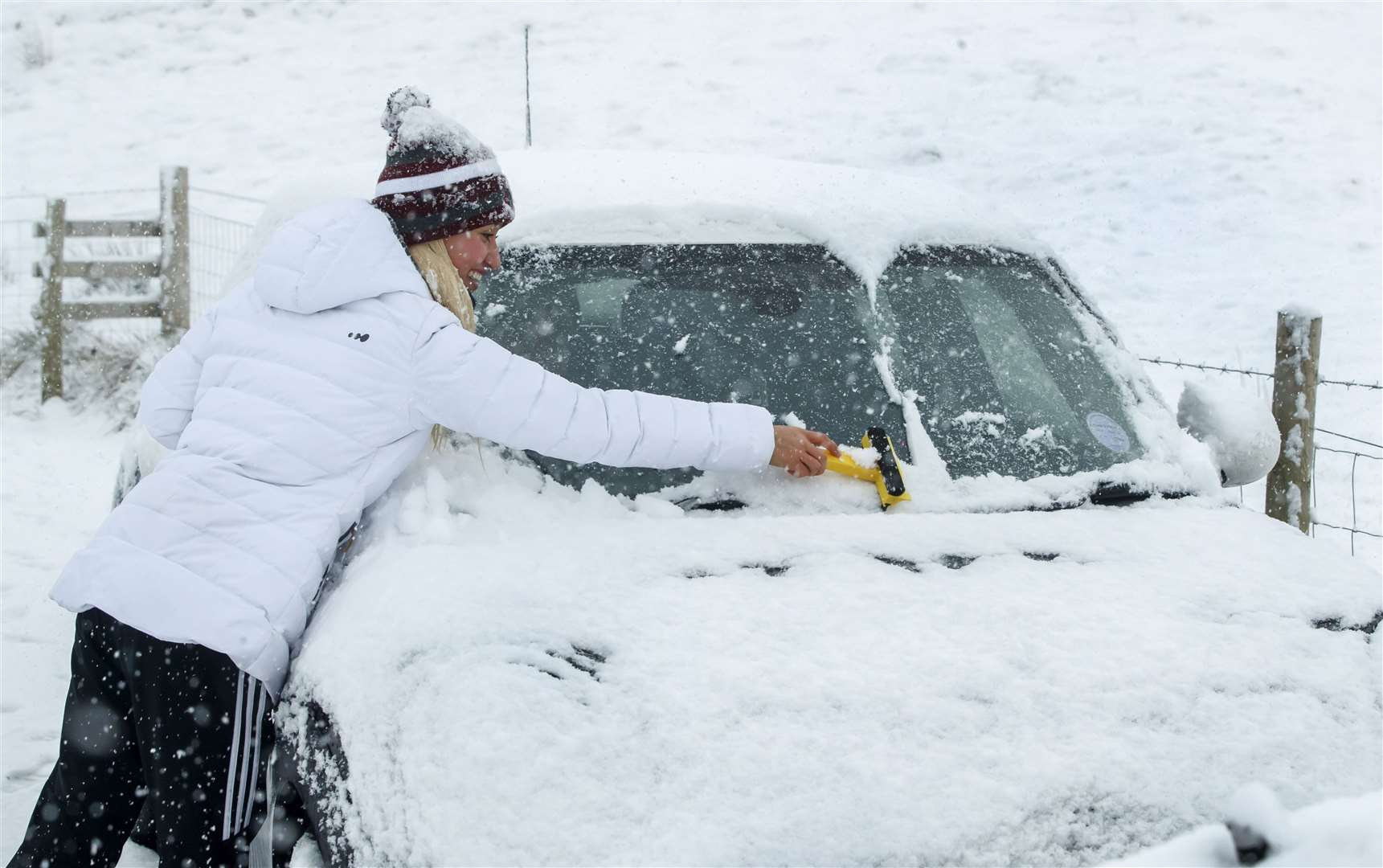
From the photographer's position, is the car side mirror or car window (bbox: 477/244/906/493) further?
the car side mirror

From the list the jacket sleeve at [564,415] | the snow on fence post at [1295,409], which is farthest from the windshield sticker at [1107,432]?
the snow on fence post at [1295,409]

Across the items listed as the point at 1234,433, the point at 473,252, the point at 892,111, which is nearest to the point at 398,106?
the point at 473,252

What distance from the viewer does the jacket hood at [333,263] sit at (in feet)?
6.19

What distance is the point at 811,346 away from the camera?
2387mm

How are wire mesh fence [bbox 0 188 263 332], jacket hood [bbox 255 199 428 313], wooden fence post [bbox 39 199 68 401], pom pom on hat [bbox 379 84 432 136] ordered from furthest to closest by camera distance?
wire mesh fence [bbox 0 188 263 332], wooden fence post [bbox 39 199 68 401], pom pom on hat [bbox 379 84 432 136], jacket hood [bbox 255 199 428 313]

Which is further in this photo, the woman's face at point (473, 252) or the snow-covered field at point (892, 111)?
the snow-covered field at point (892, 111)

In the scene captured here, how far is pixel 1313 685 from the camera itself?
1640mm

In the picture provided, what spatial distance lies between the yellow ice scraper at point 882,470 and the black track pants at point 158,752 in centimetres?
111

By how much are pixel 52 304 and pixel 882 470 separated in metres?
7.44

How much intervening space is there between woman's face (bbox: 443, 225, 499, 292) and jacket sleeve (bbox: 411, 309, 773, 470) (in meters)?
0.18

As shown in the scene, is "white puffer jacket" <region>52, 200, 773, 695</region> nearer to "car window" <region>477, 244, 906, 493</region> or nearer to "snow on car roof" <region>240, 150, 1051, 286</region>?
"car window" <region>477, 244, 906, 493</region>

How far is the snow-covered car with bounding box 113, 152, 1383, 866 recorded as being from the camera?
136 centimetres

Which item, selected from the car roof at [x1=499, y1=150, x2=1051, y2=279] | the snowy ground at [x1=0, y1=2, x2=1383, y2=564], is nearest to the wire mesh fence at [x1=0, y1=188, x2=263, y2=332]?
the snowy ground at [x1=0, y1=2, x2=1383, y2=564]

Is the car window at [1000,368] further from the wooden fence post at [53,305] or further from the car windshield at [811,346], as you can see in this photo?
the wooden fence post at [53,305]
